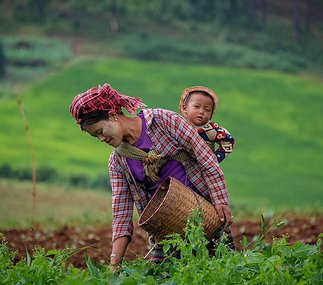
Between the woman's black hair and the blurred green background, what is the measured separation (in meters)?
10.2

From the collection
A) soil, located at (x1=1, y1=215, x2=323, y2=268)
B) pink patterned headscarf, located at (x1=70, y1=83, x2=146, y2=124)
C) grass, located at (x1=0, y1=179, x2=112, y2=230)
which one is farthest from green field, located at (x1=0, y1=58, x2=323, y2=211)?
pink patterned headscarf, located at (x1=70, y1=83, x2=146, y2=124)

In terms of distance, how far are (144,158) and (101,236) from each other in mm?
4046

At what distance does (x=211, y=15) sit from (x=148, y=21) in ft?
3.62

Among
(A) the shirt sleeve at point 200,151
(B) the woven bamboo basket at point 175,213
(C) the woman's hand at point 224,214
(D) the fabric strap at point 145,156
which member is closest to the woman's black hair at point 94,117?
(D) the fabric strap at point 145,156

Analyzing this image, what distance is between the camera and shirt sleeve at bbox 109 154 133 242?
17.6 feet

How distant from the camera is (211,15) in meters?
18.1

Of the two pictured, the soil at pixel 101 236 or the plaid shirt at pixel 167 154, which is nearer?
the plaid shirt at pixel 167 154

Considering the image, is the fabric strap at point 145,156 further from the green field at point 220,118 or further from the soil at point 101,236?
the green field at point 220,118

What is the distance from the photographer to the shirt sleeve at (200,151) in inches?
207

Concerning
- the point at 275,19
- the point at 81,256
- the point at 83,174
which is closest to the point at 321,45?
the point at 275,19

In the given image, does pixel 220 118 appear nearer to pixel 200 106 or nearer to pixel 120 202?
pixel 200 106

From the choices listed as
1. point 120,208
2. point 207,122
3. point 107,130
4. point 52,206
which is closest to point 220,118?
point 52,206

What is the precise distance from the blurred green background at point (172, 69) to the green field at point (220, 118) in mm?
21

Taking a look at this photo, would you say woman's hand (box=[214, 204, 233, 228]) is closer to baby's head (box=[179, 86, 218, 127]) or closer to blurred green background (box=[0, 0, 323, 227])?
baby's head (box=[179, 86, 218, 127])
